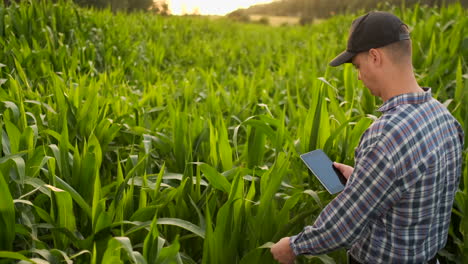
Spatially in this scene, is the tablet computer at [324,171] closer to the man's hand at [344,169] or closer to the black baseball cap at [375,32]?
the man's hand at [344,169]

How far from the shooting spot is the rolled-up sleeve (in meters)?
1.30

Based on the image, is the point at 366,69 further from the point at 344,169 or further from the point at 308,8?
the point at 308,8

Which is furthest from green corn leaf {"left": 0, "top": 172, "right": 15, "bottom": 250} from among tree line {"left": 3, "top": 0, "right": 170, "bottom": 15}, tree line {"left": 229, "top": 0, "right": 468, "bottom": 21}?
tree line {"left": 229, "top": 0, "right": 468, "bottom": 21}

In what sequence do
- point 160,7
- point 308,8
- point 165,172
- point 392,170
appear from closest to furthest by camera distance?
point 392,170 < point 165,172 < point 160,7 < point 308,8

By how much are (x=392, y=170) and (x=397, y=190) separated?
0.07 metres

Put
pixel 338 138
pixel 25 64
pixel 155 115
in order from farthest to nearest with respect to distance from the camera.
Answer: pixel 25 64
pixel 155 115
pixel 338 138

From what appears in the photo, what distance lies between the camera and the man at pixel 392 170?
1309 mm

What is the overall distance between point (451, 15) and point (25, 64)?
455 cm

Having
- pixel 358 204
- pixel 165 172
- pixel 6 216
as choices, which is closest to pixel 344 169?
pixel 358 204

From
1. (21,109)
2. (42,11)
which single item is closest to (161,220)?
(21,109)

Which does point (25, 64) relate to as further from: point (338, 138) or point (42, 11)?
point (338, 138)

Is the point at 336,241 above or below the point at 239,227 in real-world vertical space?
above

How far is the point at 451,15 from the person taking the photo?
5496mm

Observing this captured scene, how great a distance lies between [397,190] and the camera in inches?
52.1
